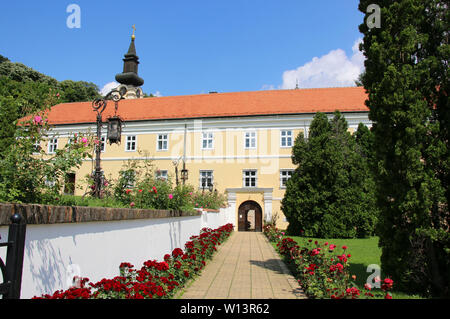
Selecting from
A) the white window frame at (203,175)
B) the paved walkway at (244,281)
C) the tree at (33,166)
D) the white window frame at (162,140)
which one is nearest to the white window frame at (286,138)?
the white window frame at (203,175)

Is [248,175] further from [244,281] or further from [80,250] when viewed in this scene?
[80,250]

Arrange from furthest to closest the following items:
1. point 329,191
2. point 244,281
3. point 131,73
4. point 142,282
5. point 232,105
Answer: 1. point 131,73
2. point 232,105
3. point 329,191
4. point 244,281
5. point 142,282

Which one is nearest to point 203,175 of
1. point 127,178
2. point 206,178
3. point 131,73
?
point 206,178

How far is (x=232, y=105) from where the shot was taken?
3061 centimetres

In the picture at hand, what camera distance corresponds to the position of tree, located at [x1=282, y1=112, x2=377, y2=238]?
1903 centimetres

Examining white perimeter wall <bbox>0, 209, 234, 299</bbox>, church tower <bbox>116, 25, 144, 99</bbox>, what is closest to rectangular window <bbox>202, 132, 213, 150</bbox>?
white perimeter wall <bbox>0, 209, 234, 299</bbox>

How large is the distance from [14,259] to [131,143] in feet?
95.2

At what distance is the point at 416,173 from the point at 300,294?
10.2 feet

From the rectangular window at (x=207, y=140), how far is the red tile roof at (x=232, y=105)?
1.67m

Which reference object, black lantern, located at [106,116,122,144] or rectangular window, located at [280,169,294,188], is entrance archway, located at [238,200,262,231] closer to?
rectangular window, located at [280,169,294,188]

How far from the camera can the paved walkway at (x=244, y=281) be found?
6.09m

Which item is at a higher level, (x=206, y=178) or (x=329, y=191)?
(x=206, y=178)
